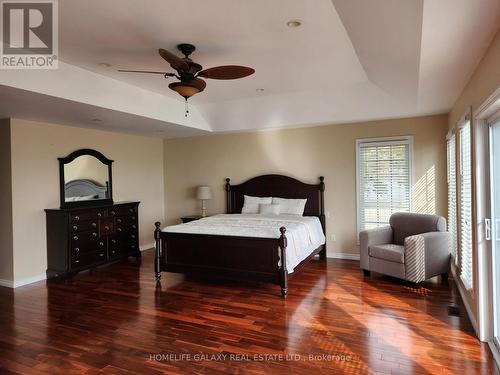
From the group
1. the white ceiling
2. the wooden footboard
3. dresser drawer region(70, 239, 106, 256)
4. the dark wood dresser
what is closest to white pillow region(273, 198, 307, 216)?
the white ceiling

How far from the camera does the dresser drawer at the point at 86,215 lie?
521 centimetres

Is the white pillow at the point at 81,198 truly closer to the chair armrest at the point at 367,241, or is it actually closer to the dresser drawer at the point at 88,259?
the dresser drawer at the point at 88,259

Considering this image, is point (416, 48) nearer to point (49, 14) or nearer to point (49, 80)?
point (49, 14)

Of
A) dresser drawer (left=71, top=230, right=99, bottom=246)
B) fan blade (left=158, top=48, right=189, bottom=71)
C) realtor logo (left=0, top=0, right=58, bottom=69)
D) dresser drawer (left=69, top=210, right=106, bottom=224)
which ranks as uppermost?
realtor logo (left=0, top=0, right=58, bottom=69)

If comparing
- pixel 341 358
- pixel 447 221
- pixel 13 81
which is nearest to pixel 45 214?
pixel 13 81

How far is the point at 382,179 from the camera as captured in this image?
227 inches

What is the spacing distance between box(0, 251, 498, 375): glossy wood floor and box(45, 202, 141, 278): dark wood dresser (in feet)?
1.47

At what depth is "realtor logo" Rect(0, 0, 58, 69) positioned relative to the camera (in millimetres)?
2570

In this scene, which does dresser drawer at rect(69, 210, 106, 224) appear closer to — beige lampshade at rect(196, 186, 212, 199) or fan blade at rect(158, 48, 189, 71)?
beige lampshade at rect(196, 186, 212, 199)

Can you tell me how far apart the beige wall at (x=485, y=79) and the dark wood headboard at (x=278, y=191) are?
3.01 meters

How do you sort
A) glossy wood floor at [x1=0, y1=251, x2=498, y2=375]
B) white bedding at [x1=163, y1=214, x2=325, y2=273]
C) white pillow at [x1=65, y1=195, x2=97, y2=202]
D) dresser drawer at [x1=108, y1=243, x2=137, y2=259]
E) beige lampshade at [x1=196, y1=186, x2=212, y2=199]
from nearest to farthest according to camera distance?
glossy wood floor at [x1=0, y1=251, x2=498, y2=375] < white bedding at [x1=163, y1=214, x2=325, y2=273] < white pillow at [x1=65, y1=195, x2=97, y2=202] < dresser drawer at [x1=108, y1=243, x2=137, y2=259] < beige lampshade at [x1=196, y1=186, x2=212, y2=199]

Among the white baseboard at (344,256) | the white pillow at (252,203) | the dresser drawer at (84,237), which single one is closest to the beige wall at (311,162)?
the white baseboard at (344,256)

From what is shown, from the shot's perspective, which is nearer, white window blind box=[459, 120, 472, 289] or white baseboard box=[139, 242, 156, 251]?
white window blind box=[459, 120, 472, 289]

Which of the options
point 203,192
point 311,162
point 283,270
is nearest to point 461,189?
point 283,270
